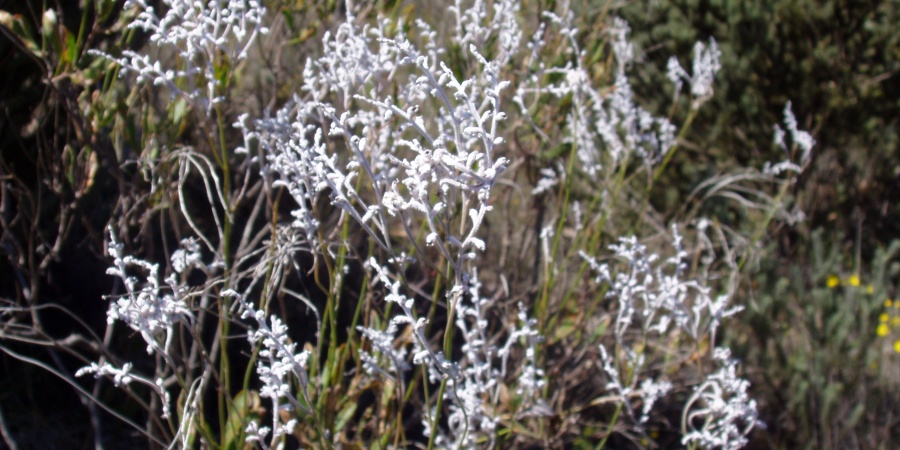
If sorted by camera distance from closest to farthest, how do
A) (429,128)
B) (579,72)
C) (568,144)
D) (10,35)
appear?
(10,35), (579,72), (568,144), (429,128)

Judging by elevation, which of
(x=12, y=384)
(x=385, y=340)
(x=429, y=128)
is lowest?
(x=12, y=384)

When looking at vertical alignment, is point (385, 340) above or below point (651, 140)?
below

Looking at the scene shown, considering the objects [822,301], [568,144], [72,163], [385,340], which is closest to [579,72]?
[568,144]

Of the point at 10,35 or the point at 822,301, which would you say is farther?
the point at 822,301

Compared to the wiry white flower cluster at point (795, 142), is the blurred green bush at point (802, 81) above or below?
above

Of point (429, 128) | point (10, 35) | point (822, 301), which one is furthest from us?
point (822, 301)

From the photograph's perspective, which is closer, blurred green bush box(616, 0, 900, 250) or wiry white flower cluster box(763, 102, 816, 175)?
wiry white flower cluster box(763, 102, 816, 175)

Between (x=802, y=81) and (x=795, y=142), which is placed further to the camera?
(x=802, y=81)

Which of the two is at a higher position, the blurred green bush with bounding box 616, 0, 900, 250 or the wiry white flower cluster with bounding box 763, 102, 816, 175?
the blurred green bush with bounding box 616, 0, 900, 250

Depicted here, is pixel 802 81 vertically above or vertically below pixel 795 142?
above

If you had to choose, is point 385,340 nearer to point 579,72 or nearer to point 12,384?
point 579,72

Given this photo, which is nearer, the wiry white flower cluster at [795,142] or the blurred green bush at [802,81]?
the wiry white flower cluster at [795,142]
